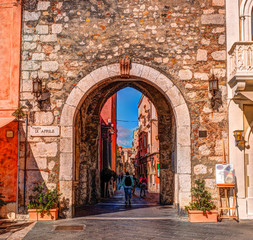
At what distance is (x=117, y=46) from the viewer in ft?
30.6

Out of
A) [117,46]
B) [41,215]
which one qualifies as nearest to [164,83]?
[117,46]

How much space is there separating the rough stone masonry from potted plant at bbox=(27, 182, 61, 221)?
0.62m

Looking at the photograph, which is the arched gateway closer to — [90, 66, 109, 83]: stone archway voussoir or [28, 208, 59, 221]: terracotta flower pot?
[90, 66, 109, 83]: stone archway voussoir

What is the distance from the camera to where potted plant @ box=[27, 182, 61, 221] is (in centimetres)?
846

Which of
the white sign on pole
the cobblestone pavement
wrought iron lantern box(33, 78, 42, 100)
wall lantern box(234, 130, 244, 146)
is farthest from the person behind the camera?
the white sign on pole

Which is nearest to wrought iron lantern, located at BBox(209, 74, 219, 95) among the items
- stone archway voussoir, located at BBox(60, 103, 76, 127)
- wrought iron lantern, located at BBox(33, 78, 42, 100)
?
stone archway voussoir, located at BBox(60, 103, 76, 127)

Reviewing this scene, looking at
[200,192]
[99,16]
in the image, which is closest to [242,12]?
[99,16]

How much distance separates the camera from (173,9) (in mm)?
9320

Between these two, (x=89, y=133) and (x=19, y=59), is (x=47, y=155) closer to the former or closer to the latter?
(x=19, y=59)

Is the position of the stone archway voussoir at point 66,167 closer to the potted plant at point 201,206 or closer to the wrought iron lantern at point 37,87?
the wrought iron lantern at point 37,87

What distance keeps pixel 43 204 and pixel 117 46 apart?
14.2ft

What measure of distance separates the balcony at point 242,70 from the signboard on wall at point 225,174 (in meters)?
1.69

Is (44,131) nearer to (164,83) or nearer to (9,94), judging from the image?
(9,94)

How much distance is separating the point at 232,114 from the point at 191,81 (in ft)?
4.27
